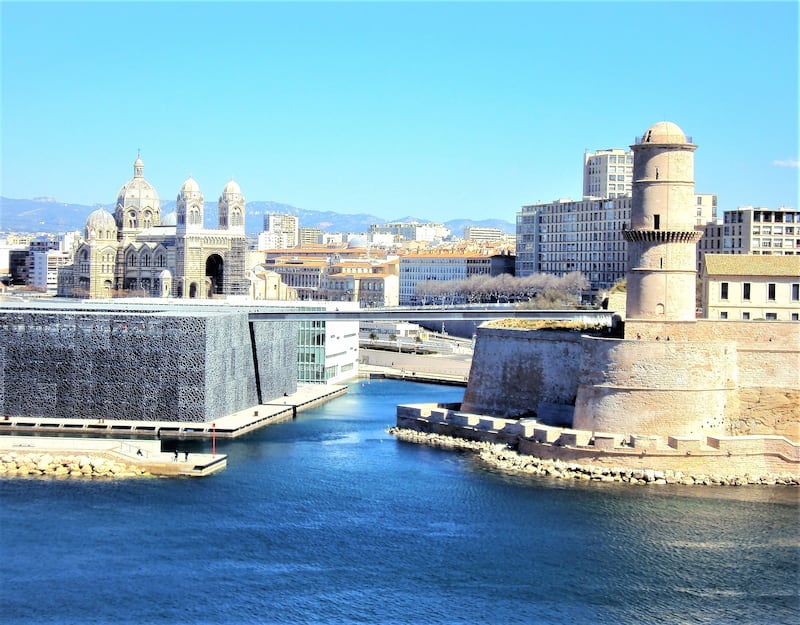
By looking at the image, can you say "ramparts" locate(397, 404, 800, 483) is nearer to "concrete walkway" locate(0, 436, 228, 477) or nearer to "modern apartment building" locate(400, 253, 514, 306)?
"concrete walkway" locate(0, 436, 228, 477)

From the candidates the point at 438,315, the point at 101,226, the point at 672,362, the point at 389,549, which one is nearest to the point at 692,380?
the point at 672,362

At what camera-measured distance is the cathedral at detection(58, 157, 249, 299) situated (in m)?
105

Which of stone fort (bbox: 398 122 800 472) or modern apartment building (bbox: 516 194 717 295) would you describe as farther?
modern apartment building (bbox: 516 194 717 295)

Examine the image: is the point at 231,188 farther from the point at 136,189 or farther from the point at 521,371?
the point at 521,371

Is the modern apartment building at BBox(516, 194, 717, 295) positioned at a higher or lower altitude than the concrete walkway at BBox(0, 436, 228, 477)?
higher

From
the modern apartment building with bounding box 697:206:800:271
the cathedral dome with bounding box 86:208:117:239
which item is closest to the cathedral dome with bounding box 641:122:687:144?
the modern apartment building with bounding box 697:206:800:271

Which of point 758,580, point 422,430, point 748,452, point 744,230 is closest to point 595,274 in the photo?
point 744,230

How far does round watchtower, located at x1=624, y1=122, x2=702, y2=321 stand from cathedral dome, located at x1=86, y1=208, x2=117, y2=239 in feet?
261

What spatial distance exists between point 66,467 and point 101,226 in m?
76.5

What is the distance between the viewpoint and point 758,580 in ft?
91.4

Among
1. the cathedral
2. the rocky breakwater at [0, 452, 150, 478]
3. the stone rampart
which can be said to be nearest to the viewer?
the rocky breakwater at [0, 452, 150, 478]

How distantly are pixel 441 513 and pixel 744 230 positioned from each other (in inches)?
2064

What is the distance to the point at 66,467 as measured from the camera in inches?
1475

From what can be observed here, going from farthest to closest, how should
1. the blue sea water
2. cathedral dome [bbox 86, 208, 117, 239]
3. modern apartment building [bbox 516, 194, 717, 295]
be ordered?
cathedral dome [bbox 86, 208, 117, 239], modern apartment building [bbox 516, 194, 717, 295], the blue sea water
